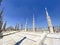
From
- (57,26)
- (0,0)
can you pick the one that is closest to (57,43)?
(0,0)

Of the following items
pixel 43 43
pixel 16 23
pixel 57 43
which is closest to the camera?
pixel 57 43

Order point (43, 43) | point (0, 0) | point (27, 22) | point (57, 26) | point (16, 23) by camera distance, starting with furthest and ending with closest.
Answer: point (16, 23), point (27, 22), point (57, 26), point (0, 0), point (43, 43)

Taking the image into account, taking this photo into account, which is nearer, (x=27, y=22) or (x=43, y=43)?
(x=43, y=43)

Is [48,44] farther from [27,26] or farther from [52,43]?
[27,26]

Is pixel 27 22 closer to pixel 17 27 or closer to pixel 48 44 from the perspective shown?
pixel 17 27

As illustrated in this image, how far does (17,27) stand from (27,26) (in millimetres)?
10718

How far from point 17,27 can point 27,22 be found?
11.3m

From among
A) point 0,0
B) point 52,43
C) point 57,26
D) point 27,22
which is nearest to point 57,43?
point 52,43

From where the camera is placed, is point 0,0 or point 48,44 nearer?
point 48,44

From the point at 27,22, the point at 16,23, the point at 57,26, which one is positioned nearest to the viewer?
the point at 57,26

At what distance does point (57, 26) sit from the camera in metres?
13.2

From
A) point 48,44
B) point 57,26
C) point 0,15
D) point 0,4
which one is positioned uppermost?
point 0,4

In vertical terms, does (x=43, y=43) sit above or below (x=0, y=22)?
below

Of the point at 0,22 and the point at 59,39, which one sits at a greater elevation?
the point at 0,22
